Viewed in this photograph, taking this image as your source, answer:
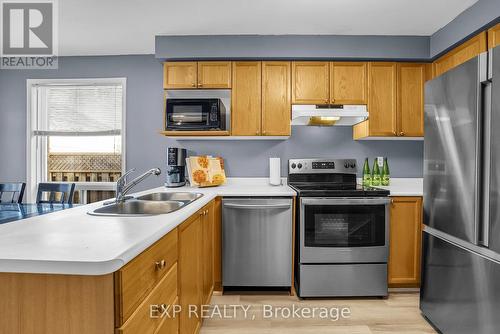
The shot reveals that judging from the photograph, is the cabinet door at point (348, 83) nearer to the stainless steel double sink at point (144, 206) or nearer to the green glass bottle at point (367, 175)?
the green glass bottle at point (367, 175)

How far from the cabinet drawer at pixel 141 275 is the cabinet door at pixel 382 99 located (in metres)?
2.39

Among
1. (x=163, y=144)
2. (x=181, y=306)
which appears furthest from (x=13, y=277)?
(x=163, y=144)

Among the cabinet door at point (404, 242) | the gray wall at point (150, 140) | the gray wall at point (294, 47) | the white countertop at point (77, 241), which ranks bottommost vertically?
the cabinet door at point (404, 242)

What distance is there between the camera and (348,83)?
2949 mm

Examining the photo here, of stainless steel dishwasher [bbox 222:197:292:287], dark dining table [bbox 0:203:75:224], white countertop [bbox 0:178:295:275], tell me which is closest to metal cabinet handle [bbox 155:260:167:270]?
white countertop [bbox 0:178:295:275]

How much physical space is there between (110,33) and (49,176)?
1835 mm

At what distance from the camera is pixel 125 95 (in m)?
3.36

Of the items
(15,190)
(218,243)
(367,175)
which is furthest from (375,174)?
(15,190)

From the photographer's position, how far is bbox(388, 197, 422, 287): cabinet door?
2.61 metres

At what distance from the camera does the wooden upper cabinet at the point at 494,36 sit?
2184mm

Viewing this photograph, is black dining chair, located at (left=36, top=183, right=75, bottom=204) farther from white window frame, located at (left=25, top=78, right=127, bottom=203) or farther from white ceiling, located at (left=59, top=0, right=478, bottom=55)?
white ceiling, located at (left=59, top=0, right=478, bottom=55)

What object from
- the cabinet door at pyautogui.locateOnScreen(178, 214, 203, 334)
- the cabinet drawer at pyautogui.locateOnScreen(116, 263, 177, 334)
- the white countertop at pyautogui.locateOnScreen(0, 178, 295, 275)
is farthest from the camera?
the cabinet door at pyautogui.locateOnScreen(178, 214, 203, 334)

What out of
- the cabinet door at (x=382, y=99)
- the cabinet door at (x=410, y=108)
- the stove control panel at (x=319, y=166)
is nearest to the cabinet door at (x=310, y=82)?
the cabinet door at (x=382, y=99)

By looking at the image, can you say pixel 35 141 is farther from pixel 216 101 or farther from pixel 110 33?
pixel 216 101
